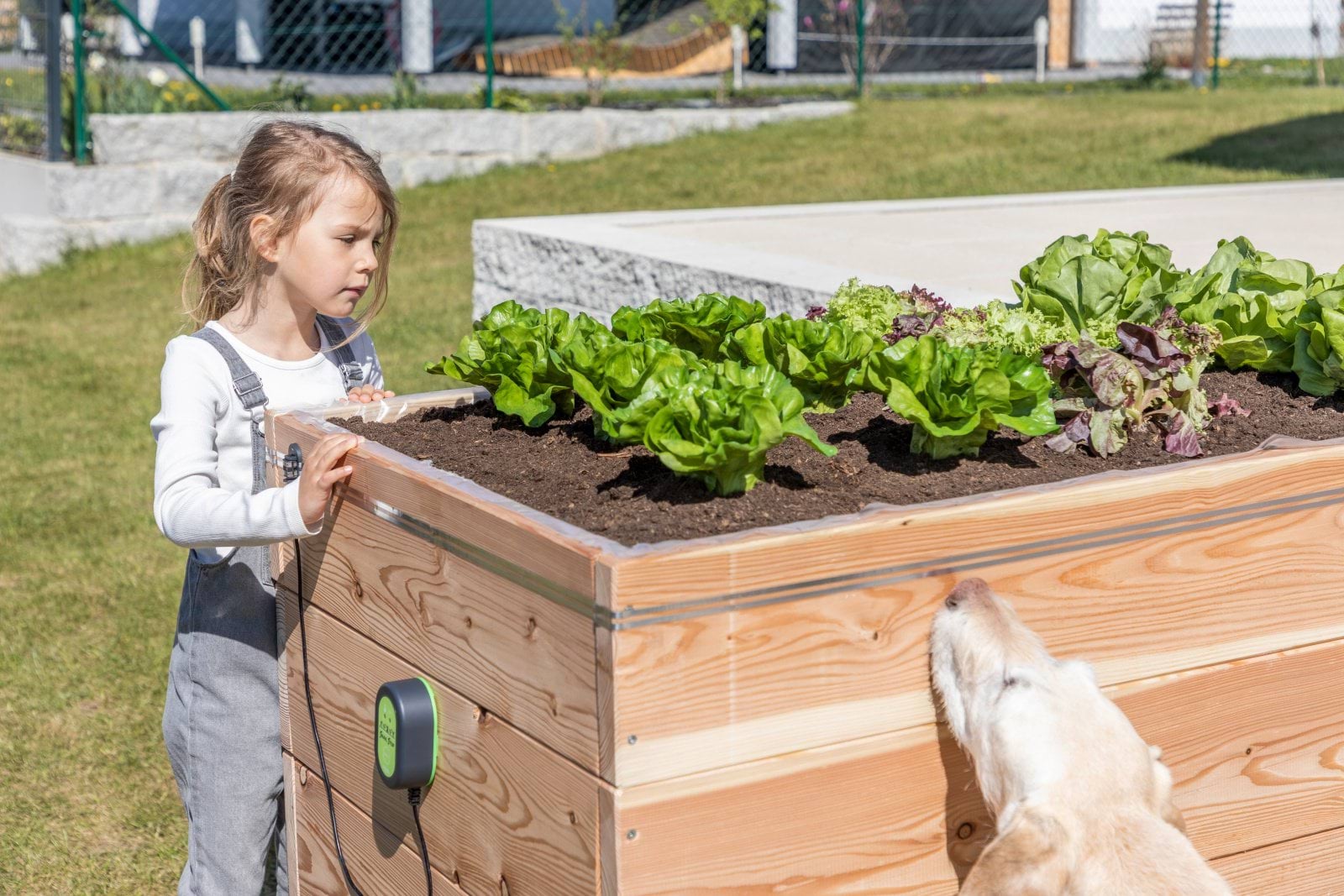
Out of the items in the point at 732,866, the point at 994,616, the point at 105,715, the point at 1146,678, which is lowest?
the point at 105,715

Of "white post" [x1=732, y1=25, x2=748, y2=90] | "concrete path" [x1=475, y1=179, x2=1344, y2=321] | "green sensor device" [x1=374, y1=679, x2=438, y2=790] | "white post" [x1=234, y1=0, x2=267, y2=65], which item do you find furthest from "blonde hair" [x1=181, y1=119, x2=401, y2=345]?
"white post" [x1=234, y1=0, x2=267, y2=65]

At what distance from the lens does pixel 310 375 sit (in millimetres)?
3250

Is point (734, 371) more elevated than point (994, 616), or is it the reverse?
point (734, 371)

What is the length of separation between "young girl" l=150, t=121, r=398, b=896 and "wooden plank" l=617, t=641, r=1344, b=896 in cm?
106

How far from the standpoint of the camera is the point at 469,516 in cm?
217

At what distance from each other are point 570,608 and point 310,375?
1.53 meters

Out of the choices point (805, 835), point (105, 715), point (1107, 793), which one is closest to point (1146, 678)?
point (1107, 793)

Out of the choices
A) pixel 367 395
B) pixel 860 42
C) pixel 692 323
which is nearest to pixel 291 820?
pixel 367 395

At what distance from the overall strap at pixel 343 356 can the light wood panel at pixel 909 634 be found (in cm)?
170

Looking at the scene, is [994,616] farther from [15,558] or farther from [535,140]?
[535,140]

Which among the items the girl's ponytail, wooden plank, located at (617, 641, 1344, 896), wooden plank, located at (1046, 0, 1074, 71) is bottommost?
wooden plank, located at (617, 641, 1344, 896)

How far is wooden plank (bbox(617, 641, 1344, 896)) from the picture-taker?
1.95 meters

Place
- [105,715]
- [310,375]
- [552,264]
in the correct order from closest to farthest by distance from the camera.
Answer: [310,375], [105,715], [552,264]

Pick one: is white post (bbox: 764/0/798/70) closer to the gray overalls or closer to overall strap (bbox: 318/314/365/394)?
overall strap (bbox: 318/314/365/394)
